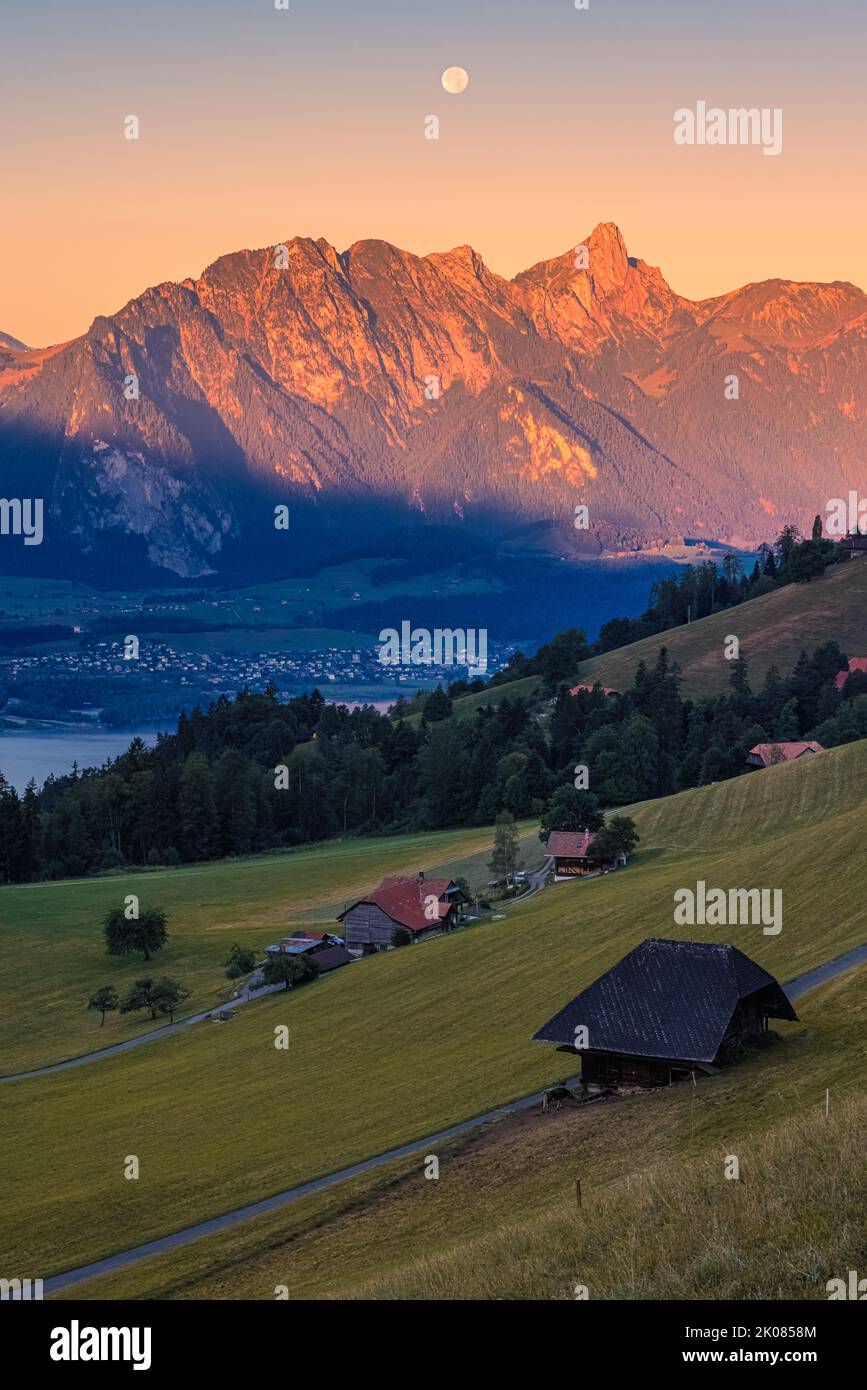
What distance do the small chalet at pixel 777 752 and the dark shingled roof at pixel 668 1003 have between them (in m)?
94.9

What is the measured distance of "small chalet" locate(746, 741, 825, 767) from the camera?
469ft

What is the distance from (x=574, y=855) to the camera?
106250 millimetres

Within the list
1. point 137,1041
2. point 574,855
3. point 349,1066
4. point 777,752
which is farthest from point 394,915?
point 777,752

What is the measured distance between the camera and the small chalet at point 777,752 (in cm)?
14288

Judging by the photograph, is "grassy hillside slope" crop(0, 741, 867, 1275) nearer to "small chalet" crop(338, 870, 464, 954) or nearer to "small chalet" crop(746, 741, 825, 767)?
"small chalet" crop(338, 870, 464, 954)

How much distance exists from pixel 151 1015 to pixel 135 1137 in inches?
1157

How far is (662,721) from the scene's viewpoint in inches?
6481

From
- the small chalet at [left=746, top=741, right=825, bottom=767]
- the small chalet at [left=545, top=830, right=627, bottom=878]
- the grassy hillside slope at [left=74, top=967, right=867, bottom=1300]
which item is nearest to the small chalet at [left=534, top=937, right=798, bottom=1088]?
the grassy hillside slope at [left=74, top=967, right=867, bottom=1300]

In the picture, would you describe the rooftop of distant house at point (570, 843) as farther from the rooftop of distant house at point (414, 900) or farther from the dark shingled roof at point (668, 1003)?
the dark shingled roof at point (668, 1003)

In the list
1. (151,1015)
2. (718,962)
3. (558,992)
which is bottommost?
(151,1015)

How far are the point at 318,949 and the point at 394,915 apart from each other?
21.1 feet

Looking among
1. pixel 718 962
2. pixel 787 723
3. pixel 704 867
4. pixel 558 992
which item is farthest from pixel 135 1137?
pixel 787 723
